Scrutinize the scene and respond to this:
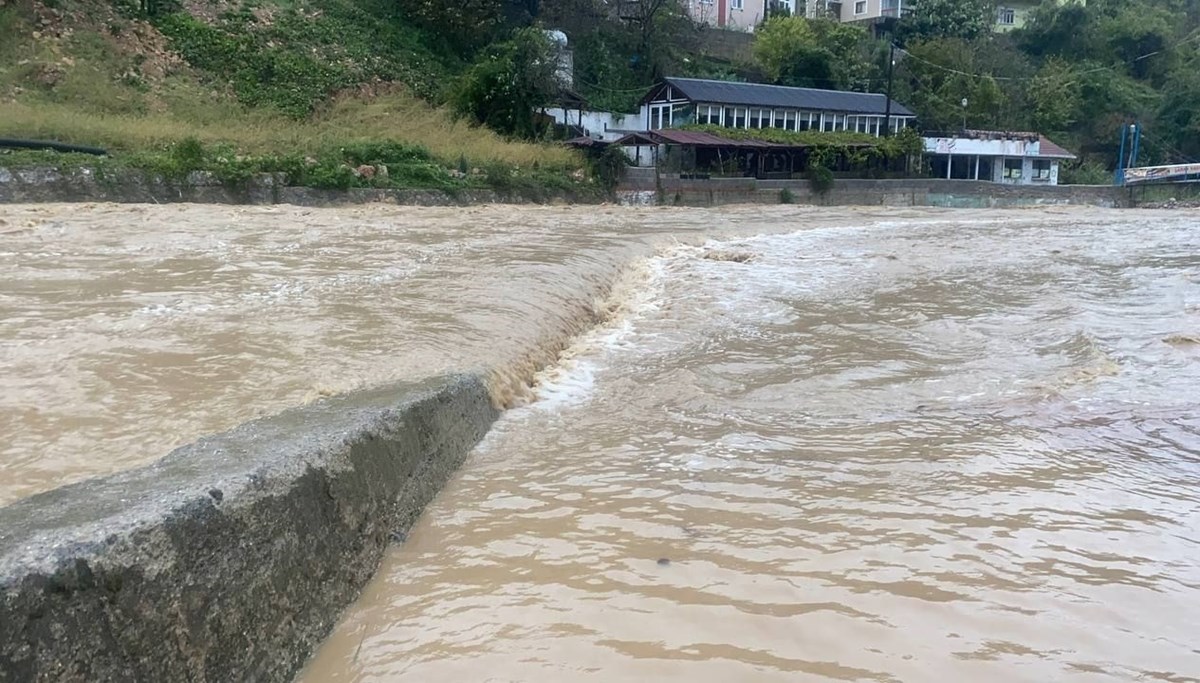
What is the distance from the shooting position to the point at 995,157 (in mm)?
51656

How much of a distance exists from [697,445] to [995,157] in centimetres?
5269

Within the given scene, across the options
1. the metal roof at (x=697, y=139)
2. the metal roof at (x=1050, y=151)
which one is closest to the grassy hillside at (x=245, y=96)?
the metal roof at (x=697, y=139)

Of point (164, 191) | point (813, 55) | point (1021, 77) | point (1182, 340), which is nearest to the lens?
point (1182, 340)

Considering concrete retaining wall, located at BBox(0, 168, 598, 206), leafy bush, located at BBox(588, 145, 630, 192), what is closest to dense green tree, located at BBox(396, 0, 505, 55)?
leafy bush, located at BBox(588, 145, 630, 192)

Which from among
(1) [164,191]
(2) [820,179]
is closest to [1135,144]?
(2) [820,179]

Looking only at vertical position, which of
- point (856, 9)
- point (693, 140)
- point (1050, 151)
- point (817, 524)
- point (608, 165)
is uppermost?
point (856, 9)

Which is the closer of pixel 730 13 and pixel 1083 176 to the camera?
pixel 1083 176

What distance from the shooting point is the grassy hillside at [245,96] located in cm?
2333

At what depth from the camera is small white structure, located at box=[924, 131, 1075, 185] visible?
49.6 meters

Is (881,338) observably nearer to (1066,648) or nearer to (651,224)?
(1066,648)

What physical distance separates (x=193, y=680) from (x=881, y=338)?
851 cm

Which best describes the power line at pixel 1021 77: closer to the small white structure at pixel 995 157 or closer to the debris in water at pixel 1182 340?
the small white structure at pixel 995 157

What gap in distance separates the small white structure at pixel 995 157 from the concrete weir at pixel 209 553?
5048 cm

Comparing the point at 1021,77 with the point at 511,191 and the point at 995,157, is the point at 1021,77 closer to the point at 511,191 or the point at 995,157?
the point at 995,157
